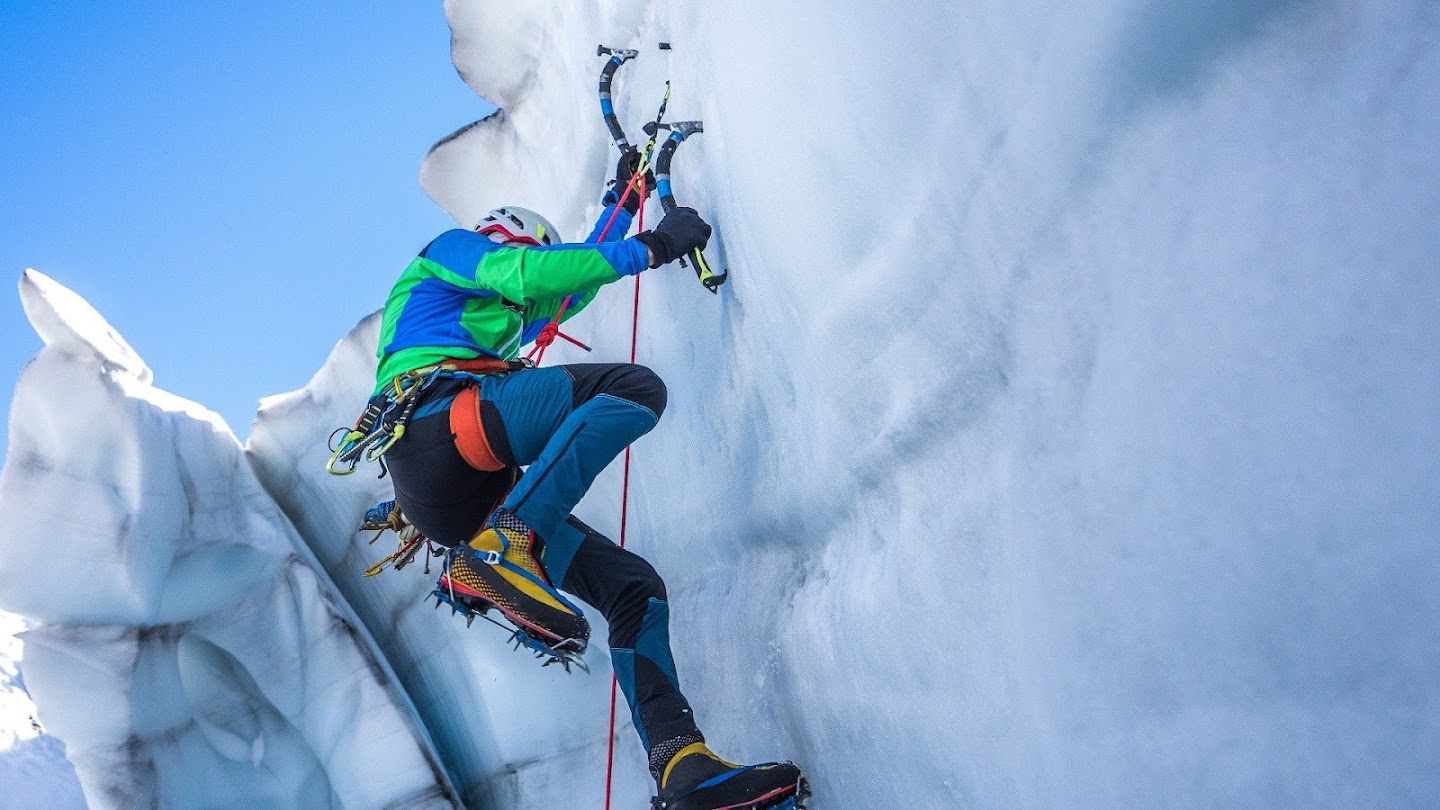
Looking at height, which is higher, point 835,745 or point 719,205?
point 719,205

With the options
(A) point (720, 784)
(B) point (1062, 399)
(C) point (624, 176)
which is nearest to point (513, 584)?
(A) point (720, 784)

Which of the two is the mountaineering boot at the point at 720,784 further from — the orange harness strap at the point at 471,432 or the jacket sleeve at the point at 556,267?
the jacket sleeve at the point at 556,267

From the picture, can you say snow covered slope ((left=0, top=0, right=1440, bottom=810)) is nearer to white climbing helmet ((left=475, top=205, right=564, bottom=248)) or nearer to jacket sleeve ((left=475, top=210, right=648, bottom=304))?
jacket sleeve ((left=475, top=210, right=648, bottom=304))

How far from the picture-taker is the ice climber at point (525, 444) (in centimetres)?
248

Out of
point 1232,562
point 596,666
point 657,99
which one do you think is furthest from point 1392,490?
point 596,666

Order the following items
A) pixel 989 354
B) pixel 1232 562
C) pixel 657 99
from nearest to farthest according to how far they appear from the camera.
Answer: pixel 1232 562, pixel 989 354, pixel 657 99

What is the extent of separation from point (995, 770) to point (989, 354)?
2.27 ft

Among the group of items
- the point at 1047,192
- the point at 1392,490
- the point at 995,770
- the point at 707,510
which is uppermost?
the point at 707,510

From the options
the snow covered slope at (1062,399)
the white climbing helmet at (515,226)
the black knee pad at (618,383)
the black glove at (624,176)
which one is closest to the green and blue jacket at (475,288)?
the white climbing helmet at (515,226)

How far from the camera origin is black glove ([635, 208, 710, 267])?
2.79m

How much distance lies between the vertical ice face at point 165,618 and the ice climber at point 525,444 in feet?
6.59

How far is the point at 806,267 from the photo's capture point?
7.42 ft

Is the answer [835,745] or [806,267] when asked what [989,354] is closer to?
[806,267]

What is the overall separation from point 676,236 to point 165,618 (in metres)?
3.08
